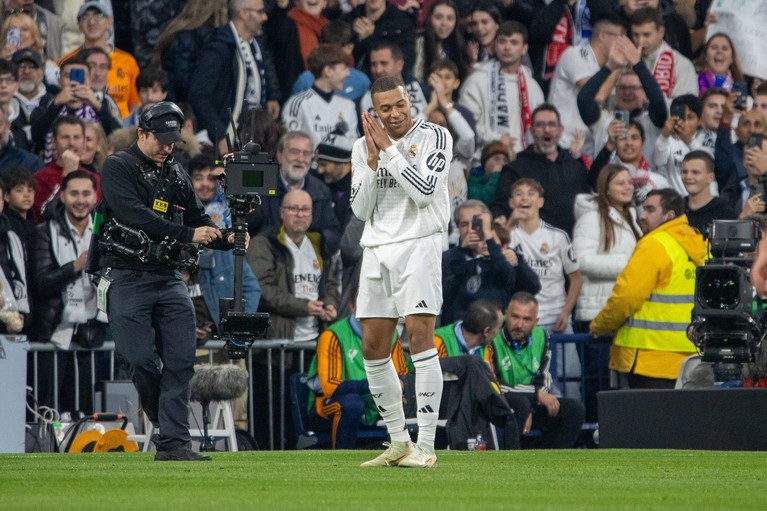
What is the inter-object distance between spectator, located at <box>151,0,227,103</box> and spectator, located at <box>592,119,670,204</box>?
449 centimetres

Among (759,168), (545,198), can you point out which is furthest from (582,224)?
(759,168)

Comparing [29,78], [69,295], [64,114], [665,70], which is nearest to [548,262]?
[665,70]

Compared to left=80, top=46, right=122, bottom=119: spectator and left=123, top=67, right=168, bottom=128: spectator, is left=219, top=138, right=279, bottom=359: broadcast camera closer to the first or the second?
left=123, top=67, right=168, bottom=128: spectator

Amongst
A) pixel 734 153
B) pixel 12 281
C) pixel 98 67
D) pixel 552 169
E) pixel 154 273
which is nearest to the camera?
pixel 154 273

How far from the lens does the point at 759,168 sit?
16578mm

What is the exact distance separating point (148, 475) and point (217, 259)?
17.9ft

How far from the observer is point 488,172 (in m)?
16.5

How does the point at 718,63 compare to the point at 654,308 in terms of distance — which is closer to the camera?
the point at 654,308

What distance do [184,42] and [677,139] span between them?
589cm

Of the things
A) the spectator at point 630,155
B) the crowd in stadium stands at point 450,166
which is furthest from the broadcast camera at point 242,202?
the spectator at point 630,155

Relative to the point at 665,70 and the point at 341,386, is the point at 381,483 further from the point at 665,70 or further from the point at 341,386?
the point at 665,70

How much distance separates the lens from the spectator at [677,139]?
1755cm

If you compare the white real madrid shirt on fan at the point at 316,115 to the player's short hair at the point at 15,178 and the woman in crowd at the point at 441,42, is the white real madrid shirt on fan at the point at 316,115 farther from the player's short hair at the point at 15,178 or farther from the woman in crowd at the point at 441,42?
the player's short hair at the point at 15,178

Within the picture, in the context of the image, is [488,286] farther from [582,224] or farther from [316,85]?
[316,85]
